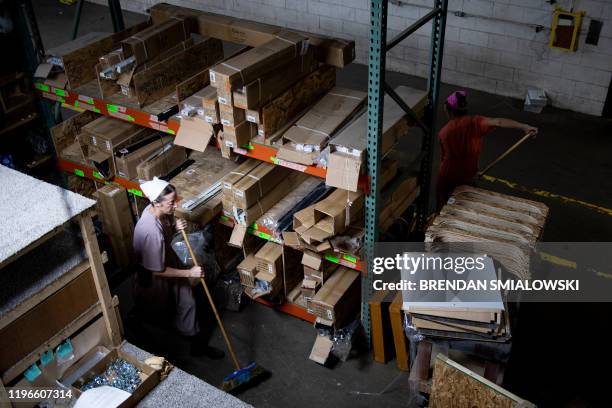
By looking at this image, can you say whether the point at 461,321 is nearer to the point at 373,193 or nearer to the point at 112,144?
the point at 373,193

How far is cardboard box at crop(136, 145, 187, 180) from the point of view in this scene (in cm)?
587

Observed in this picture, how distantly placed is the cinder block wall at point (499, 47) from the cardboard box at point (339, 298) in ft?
18.3

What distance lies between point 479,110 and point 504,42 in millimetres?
1122

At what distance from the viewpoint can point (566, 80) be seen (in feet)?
30.4

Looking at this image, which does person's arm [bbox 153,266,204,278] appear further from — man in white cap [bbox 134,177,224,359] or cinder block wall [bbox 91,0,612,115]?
cinder block wall [bbox 91,0,612,115]

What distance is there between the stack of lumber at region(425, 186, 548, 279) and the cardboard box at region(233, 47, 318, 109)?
1.69m

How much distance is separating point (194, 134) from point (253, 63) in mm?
942

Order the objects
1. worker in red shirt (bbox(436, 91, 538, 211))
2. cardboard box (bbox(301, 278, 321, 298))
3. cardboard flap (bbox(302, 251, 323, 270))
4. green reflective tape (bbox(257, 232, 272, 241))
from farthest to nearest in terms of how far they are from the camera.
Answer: worker in red shirt (bbox(436, 91, 538, 211)) < cardboard box (bbox(301, 278, 321, 298)) < green reflective tape (bbox(257, 232, 272, 241)) < cardboard flap (bbox(302, 251, 323, 270))

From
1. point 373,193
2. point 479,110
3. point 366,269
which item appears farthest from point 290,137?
point 479,110

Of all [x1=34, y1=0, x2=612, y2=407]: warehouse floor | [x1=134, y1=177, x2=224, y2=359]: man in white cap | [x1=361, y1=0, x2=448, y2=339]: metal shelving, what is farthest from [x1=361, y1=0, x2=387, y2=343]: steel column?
[x1=134, y1=177, x2=224, y2=359]: man in white cap

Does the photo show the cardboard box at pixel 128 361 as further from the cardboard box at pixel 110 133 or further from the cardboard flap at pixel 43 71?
the cardboard flap at pixel 43 71

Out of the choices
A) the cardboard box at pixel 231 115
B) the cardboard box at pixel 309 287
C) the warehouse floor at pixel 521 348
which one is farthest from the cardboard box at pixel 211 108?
the warehouse floor at pixel 521 348

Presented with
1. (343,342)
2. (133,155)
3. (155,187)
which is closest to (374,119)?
(155,187)

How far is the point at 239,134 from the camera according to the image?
4.99m
